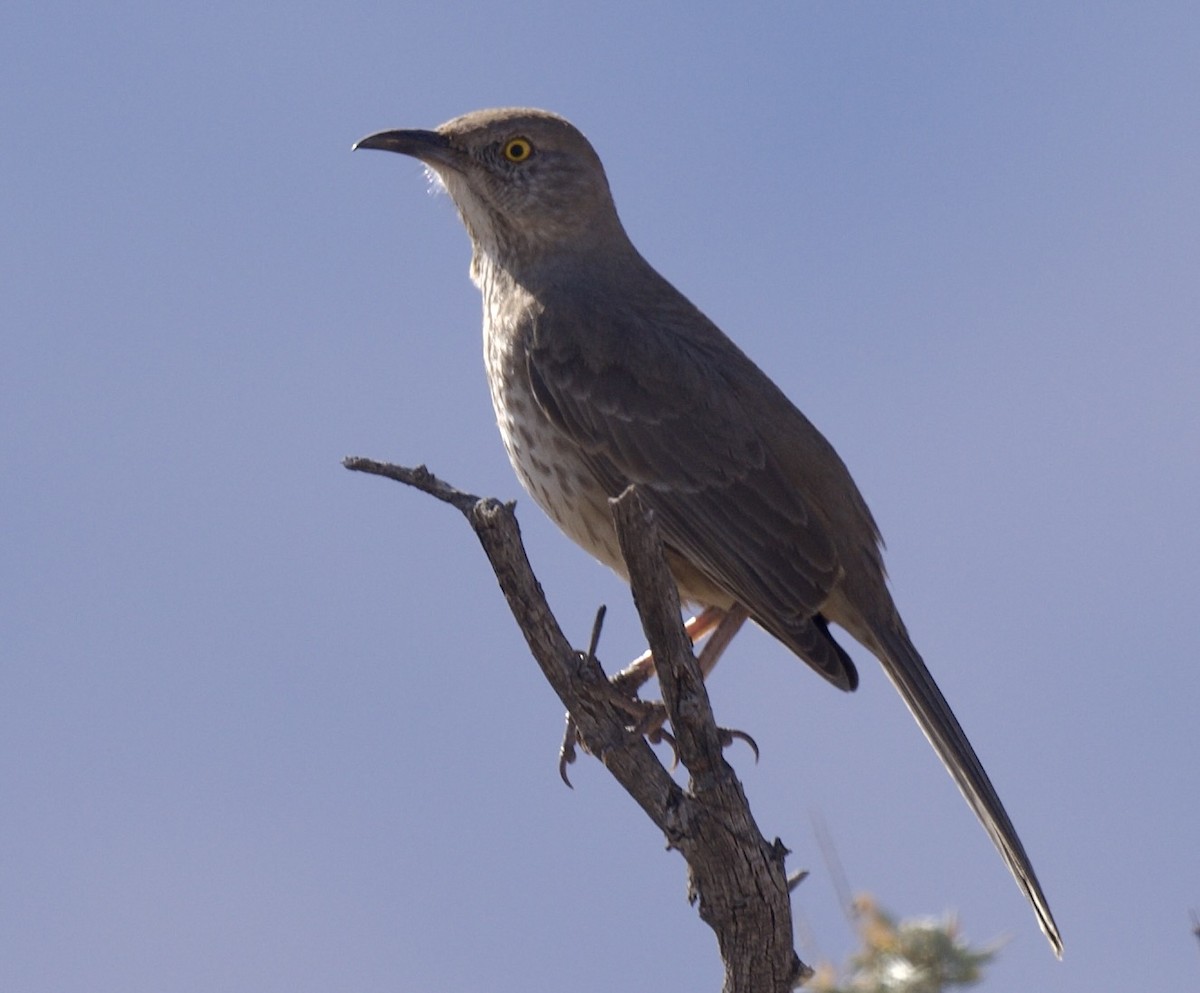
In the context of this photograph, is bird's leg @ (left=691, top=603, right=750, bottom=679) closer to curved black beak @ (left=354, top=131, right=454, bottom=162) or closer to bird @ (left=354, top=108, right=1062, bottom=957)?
bird @ (left=354, top=108, right=1062, bottom=957)

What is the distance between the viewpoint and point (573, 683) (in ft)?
17.0

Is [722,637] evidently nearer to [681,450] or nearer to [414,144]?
[681,450]

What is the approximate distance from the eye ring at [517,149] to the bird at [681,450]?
3 centimetres

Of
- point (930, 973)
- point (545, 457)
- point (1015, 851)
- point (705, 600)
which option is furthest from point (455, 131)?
→ point (930, 973)

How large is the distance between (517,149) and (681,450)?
1.81 meters

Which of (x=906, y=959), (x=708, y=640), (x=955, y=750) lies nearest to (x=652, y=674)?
(x=708, y=640)

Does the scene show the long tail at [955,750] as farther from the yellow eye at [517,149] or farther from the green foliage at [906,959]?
the yellow eye at [517,149]

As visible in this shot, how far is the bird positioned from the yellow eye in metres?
0.03

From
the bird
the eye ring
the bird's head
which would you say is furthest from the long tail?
the eye ring

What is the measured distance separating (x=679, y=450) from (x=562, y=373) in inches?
22.4

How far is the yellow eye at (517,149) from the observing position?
7.64 m

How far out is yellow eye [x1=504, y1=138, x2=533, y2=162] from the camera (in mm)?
7641

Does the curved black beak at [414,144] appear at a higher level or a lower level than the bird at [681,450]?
higher

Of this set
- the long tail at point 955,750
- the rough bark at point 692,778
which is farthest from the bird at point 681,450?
the rough bark at point 692,778
